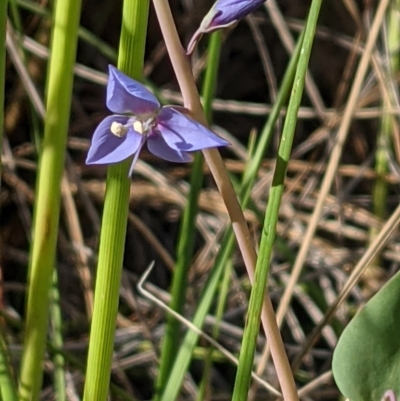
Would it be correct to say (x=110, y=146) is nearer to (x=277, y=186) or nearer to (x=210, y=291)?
(x=277, y=186)

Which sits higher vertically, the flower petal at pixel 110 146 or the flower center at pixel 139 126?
the flower center at pixel 139 126

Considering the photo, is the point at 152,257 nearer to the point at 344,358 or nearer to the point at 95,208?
the point at 95,208

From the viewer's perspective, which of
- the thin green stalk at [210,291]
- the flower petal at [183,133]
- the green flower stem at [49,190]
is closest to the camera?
the flower petal at [183,133]

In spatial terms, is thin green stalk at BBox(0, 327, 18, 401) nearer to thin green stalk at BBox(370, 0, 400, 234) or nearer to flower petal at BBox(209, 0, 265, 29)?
flower petal at BBox(209, 0, 265, 29)

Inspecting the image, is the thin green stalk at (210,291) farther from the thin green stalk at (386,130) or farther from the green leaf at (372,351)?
the thin green stalk at (386,130)

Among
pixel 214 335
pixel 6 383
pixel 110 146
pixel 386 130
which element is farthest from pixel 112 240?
pixel 386 130

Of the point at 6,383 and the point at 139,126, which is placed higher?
the point at 139,126

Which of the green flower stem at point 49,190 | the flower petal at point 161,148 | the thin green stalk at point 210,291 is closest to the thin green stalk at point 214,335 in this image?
the thin green stalk at point 210,291
